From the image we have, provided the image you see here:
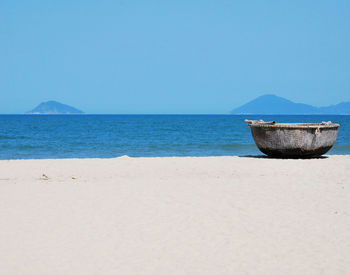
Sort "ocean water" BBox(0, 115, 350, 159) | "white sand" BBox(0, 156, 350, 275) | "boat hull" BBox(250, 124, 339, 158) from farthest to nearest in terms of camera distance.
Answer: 1. "ocean water" BBox(0, 115, 350, 159)
2. "boat hull" BBox(250, 124, 339, 158)
3. "white sand" BBox(0, 156, 350, 275)

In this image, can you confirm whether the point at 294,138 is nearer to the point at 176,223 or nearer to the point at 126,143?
the point at 176,223

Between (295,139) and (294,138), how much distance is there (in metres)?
0.05

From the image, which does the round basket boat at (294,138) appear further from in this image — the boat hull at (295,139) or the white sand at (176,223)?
the white sand at (176,223)

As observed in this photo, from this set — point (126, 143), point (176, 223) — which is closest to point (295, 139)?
point (176, 223)

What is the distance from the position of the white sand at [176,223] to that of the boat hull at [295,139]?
7.92 ft

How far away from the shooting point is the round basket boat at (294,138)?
12583 mm

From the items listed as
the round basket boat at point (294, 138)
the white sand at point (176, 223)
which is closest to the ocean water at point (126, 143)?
the round basket boat at point (294, 138)

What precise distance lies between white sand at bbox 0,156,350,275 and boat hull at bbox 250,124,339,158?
2.41 meters

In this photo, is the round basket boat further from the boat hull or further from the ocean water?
the ocean water

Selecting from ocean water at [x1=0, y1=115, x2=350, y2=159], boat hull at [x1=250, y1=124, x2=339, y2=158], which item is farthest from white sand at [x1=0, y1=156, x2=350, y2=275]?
ocean water at [x1=0, y1=115, x2=350, y2=159]

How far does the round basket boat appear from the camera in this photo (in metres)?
12.6

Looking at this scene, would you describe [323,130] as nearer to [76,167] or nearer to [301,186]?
[301,186]

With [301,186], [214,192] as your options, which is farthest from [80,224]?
[301,186]

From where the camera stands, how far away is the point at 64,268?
4309 mm
